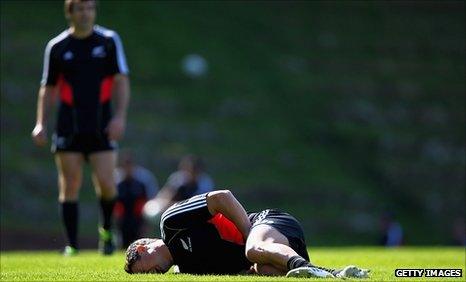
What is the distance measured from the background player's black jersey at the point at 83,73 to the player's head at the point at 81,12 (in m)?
0.23

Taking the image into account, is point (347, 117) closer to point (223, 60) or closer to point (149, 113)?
point (223, 60)

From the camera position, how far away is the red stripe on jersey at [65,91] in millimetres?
12383

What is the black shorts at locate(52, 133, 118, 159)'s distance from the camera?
12.2 m

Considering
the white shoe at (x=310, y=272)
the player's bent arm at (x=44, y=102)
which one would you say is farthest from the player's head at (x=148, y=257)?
the player's bent arm at (x=44, y=102)

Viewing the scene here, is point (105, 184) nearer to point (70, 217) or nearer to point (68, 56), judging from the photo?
point (70, 217)

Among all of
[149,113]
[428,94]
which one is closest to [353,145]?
[428,94]

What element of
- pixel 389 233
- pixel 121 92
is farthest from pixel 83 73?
pixel 389 233

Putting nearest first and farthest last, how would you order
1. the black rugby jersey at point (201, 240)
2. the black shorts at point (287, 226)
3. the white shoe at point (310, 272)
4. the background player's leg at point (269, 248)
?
the white shoe at point (310, 272), the background player's leg at point (269, 248), the black shorts at point (287, 226), the black rugby jersey at point (201, 240)

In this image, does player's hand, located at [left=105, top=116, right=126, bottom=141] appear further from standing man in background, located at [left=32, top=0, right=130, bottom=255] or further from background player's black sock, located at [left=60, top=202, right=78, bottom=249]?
background player's black sock, located at [left=60, top=202, right=78, bottom=249]

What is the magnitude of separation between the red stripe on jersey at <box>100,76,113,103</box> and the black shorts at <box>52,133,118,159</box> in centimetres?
51

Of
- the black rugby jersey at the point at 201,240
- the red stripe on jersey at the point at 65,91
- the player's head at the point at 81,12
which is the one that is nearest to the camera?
the black rugby jersey at the point at 201,240

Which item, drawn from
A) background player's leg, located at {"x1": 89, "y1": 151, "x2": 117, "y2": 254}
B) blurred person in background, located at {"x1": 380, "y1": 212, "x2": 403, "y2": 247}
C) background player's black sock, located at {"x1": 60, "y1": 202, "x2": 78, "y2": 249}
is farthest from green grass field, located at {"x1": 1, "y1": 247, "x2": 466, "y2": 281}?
blurred person in background, located at {"x1": 380, "y1": 212, "x2": 403, "y2": 247}

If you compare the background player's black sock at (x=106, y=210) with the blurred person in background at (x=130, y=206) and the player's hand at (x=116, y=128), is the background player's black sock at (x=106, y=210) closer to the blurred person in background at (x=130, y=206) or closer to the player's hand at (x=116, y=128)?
the player's hand at (x=116, y=128)

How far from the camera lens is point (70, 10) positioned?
12.2 m
